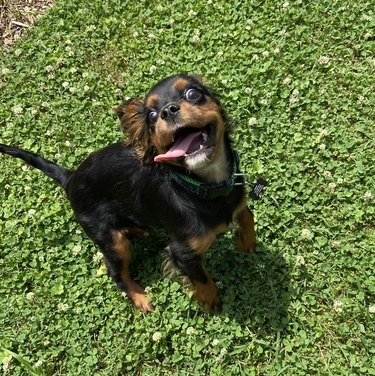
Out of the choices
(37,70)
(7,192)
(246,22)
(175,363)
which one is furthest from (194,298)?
(37,70)

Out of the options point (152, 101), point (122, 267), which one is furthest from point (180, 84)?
point (122, 267)

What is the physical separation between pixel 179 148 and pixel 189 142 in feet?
0.32

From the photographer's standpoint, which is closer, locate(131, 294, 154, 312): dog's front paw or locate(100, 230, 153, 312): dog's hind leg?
locate(100, 230, 153, 312): dog's hind leg

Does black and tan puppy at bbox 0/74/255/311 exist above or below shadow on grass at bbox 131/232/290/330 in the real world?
above

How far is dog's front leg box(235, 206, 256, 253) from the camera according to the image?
4148 mm

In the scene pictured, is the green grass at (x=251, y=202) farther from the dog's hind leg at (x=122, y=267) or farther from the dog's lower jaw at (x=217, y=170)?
the dog's lower jaw at (x=217, y=170)

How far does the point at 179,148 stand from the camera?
3.21 meters

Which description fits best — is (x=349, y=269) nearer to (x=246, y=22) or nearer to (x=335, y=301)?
(x=335, y=301)

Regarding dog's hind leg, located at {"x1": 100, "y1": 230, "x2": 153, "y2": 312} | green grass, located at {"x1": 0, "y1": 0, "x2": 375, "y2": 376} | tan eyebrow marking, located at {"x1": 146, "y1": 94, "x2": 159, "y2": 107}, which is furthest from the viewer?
dog's hind leg, located at {"x1": 100, "y1": 230, "x2": 153, "y2": 312}

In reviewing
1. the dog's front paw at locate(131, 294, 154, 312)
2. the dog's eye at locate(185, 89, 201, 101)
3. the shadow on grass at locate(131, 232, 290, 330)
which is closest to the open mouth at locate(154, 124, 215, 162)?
the dog's eye at locate(185, 89, 201, 101)

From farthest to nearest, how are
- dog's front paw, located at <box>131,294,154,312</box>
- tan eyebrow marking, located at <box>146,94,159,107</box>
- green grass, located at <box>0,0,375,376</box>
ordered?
dog's front paw, located at <box>131,294,154,312</box> → green grass, located at <box>0,0,375,376</box> → tan eyebrow marking, located at <box>146,94,159,107</box>

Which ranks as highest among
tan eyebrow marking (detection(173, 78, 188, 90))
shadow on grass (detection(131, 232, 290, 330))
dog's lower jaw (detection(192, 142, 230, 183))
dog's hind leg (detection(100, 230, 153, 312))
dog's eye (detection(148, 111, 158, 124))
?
tan eyebrow marking (detection(173, 78, 188, 90))

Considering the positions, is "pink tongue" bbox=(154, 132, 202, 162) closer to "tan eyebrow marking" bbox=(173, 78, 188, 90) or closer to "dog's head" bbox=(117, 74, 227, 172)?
"dog's head" bbox=(117, 74, 227, 172)

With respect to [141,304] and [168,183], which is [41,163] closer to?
[168,183]
